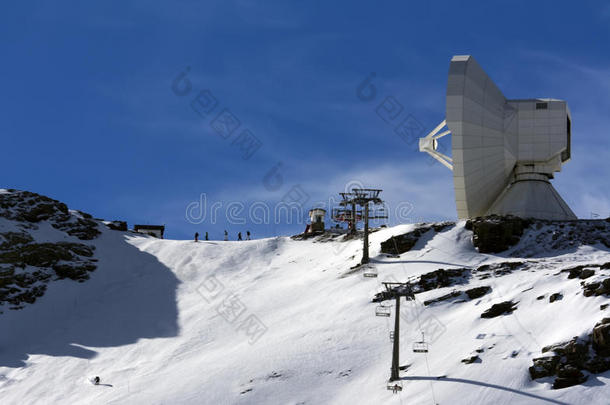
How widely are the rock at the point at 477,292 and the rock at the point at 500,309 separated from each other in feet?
13.6

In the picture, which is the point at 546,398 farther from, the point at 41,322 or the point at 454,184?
the point at 41,322

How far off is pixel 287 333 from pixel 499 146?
2573 centimetres

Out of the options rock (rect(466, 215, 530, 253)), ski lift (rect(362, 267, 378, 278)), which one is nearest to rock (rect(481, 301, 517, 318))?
ski lift (rect(362, 267, 378, 278))

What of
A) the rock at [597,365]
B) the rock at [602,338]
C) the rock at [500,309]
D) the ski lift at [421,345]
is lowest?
the rock at [597,365]

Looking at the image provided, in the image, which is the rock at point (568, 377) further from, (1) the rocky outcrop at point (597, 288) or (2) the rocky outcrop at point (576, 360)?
(1) the rocky outcrop at point (597, 288)

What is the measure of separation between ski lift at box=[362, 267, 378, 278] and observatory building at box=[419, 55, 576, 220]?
35.1ft

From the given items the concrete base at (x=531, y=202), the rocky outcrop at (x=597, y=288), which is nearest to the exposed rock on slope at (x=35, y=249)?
the concrete base at (x=531, y=202)

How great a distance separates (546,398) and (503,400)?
1.71 metres

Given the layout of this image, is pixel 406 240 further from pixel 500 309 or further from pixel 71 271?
pixel 71 271

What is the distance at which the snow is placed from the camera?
115 feet

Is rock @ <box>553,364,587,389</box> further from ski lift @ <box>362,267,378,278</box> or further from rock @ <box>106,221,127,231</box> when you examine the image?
rock @ <box>106,221,127,231</box>

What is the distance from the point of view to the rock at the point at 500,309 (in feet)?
133

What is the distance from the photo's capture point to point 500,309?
134 ft

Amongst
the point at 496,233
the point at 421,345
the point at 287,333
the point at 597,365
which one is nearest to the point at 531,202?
the point at 496,233
